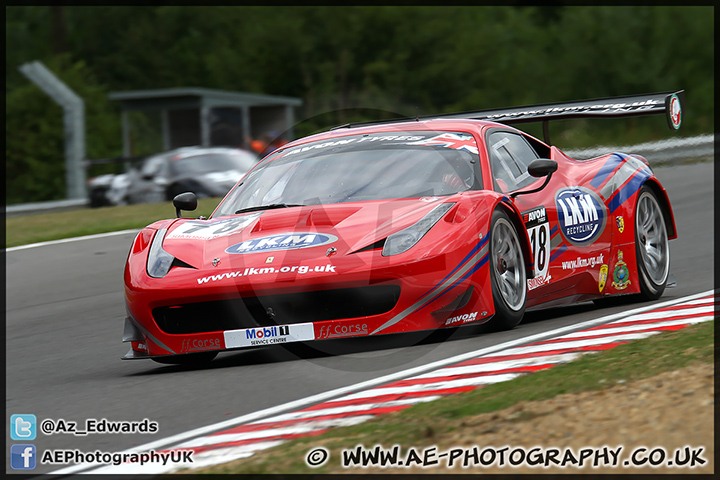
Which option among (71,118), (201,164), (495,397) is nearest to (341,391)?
(495,397)

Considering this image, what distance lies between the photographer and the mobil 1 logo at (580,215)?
6.73 meters

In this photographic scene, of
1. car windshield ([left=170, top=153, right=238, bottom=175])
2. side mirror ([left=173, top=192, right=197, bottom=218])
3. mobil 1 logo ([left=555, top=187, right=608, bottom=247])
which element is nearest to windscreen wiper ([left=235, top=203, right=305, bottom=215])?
side mirror ([left=173, top=192, right=197, bottom=218])

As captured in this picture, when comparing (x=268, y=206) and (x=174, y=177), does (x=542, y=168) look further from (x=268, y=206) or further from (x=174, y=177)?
(x=174, y=177)

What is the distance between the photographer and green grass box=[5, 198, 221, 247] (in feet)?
43.8

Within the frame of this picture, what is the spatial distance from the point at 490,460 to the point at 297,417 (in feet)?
3.71

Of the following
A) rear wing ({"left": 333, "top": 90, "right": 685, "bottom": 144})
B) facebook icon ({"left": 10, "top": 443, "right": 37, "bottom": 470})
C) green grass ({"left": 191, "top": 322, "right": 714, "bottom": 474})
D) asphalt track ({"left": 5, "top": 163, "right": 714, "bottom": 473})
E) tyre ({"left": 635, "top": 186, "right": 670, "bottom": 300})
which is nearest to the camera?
green grass ({"left": 191, "top": 322, "right": 714, "bottom": 474})

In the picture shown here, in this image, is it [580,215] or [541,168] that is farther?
[580,215]

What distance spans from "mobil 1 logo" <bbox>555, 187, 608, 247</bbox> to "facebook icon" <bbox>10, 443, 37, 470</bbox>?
11.9 ft

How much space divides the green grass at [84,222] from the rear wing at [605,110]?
5.38 meters

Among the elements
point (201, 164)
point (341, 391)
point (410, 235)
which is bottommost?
point (341, 391)

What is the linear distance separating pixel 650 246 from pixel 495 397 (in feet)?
12.2

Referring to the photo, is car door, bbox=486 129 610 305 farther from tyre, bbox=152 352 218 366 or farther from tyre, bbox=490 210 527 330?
tyre, bbox=152 352 218 366

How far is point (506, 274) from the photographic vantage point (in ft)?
19.5

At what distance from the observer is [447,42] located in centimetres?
4772
